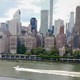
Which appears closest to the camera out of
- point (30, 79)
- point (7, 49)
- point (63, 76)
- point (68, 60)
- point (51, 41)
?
point (30, 79)

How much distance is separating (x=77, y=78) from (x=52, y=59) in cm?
3547

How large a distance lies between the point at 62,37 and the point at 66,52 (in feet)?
84.4

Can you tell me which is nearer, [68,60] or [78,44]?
[68,60]

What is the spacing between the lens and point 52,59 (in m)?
66.4

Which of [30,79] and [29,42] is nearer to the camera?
[30,79]

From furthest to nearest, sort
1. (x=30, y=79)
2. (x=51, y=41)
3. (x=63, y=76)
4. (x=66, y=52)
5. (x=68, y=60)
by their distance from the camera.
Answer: (x=51, y=41), (x=66, y=52), (x=68, y=60), (x=63, y=76), (x=30, y=79)

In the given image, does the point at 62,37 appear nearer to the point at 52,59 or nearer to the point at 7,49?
the point at 7,49

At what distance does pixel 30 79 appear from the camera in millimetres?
30359

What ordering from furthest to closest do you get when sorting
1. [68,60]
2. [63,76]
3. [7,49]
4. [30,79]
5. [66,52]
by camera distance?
[7,49], [66,52], [68,60], [63,76], [30,79]

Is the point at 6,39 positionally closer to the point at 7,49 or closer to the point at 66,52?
the point at 7,49

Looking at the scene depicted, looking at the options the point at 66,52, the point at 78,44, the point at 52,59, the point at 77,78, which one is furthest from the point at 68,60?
the point at 77,78

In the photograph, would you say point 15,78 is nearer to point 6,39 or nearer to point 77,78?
point 77,78

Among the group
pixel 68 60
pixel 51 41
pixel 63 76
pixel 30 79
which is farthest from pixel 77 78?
pixel 51 41

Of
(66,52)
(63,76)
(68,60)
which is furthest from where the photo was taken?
(66,52)
